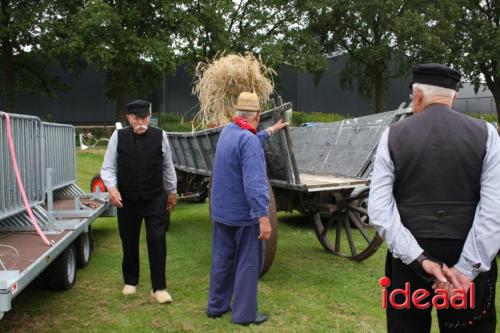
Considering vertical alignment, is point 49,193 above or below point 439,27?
below

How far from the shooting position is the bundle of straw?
23.2 feet

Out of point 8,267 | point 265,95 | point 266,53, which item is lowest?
point 8,267

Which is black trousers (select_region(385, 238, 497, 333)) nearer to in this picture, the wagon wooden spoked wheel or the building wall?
the wagon wooden spoked wheel

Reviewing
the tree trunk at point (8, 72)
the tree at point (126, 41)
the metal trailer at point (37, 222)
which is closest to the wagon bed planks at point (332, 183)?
the metal trailer at point (37, 222)

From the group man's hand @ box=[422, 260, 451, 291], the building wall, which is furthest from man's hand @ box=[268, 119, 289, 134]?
the building wall

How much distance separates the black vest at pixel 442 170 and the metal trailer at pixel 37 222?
246cm

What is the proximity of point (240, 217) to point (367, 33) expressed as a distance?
2969 centimetres

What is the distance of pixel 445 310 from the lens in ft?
9.17

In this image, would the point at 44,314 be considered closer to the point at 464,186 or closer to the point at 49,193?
the point at 49,193

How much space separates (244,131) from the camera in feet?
15.3

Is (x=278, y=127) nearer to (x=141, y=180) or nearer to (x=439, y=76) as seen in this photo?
(x=141, y=180)

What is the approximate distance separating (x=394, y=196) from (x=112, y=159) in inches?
125

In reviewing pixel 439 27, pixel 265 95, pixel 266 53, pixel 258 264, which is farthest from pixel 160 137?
pixel 439 27

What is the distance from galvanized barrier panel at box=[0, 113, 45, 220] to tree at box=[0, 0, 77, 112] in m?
22.3
